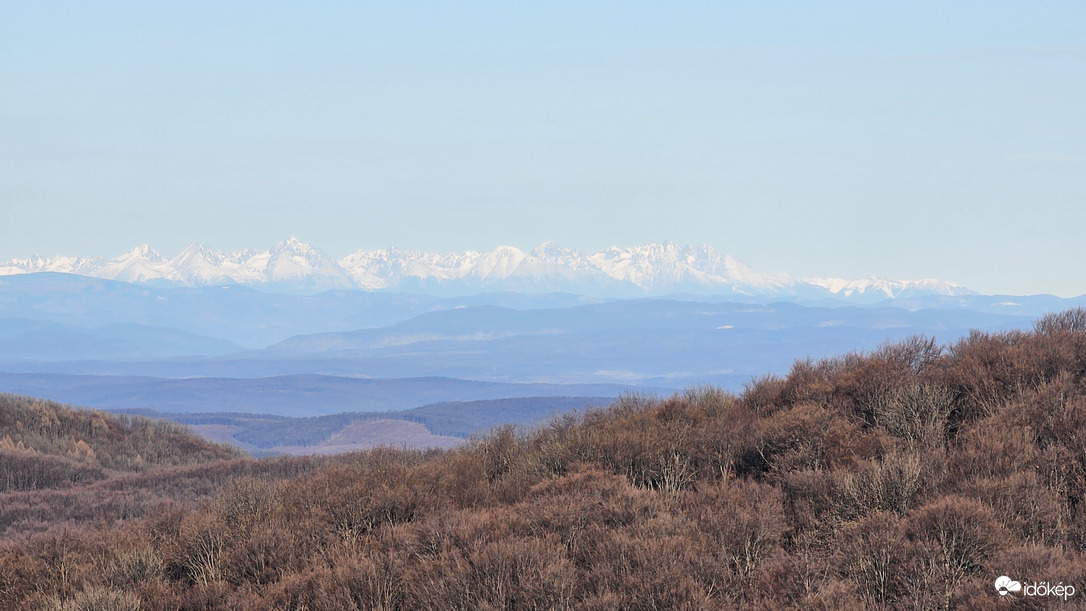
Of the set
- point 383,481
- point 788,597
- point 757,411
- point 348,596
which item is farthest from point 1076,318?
point 348,596

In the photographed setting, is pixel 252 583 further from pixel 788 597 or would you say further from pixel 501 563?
pixel 788 597

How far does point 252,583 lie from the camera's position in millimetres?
9156

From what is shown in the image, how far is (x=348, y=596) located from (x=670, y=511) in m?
3.52
